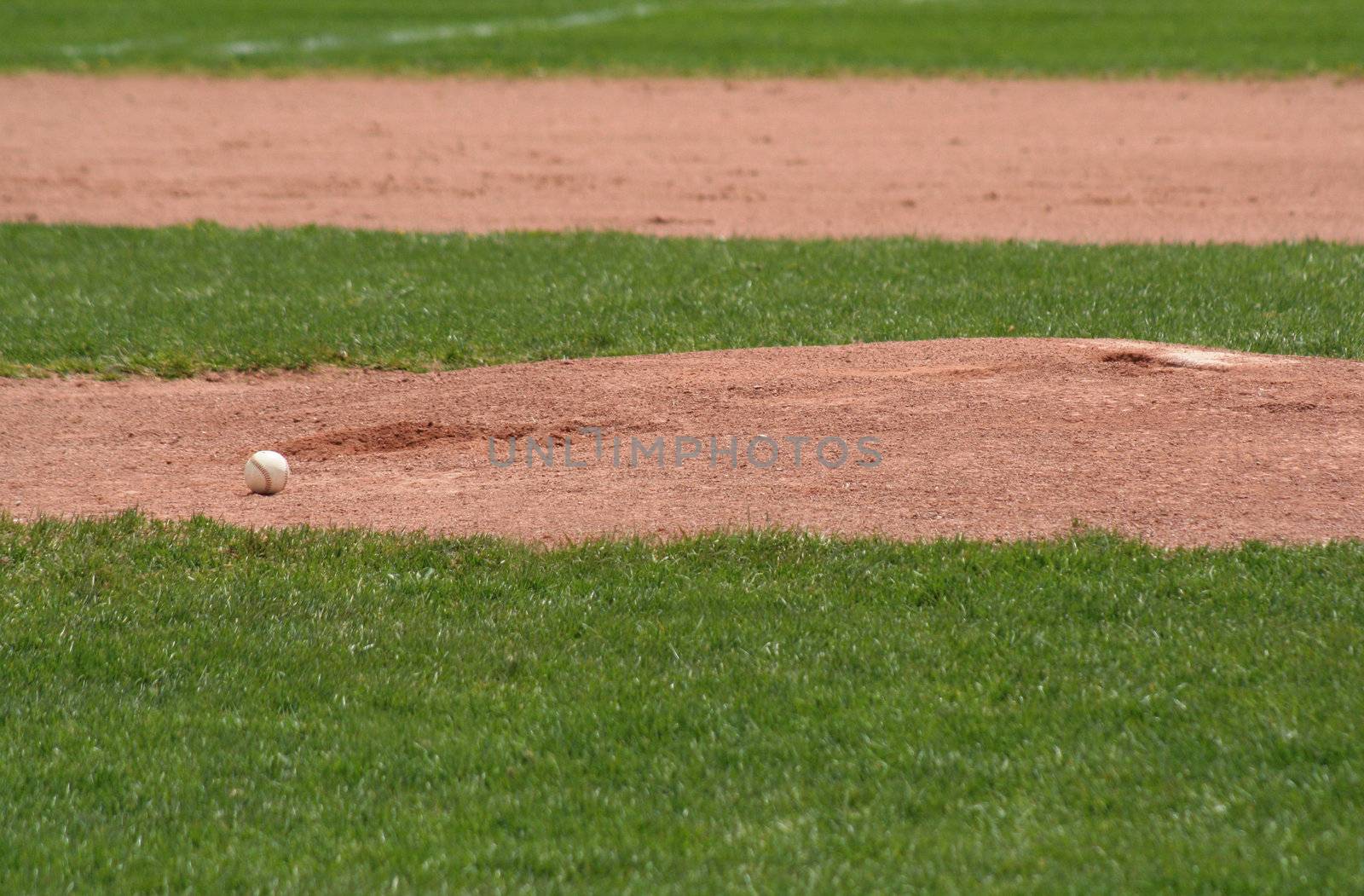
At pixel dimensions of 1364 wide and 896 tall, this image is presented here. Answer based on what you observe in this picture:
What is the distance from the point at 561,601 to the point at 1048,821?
2.18 metres

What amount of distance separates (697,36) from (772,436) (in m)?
19.1

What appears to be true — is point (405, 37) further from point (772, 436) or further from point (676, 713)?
point (676, 713)

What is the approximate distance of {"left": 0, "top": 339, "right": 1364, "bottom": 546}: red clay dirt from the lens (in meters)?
6.60

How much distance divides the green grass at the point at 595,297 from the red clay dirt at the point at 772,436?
0.53 meters

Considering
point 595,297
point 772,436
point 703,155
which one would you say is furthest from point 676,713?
point 703,155

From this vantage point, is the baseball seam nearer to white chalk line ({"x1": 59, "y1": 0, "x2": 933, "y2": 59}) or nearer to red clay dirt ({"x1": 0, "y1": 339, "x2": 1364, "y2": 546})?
red clay dirt ({"x1": 0, "y1": 339, "x2": 1364, "y2": 546})

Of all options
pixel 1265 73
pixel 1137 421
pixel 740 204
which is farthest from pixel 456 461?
pixel 1265 73

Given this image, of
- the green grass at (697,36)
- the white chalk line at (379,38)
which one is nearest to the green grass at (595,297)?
the green grass at (697,36)

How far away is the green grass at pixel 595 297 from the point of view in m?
9.48

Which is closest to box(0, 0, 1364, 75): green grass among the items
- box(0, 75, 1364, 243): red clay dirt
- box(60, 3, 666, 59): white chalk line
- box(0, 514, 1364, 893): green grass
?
box(60, 3, 666, 59): white chalk line

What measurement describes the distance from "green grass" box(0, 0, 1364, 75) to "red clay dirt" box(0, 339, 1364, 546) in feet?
47.4

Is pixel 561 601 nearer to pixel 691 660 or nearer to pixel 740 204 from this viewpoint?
pixel 691 660

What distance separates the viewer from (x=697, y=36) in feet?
83.3

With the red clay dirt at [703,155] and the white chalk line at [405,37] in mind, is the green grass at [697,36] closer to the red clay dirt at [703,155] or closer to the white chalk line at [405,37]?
the white chalk line at [405,37]
